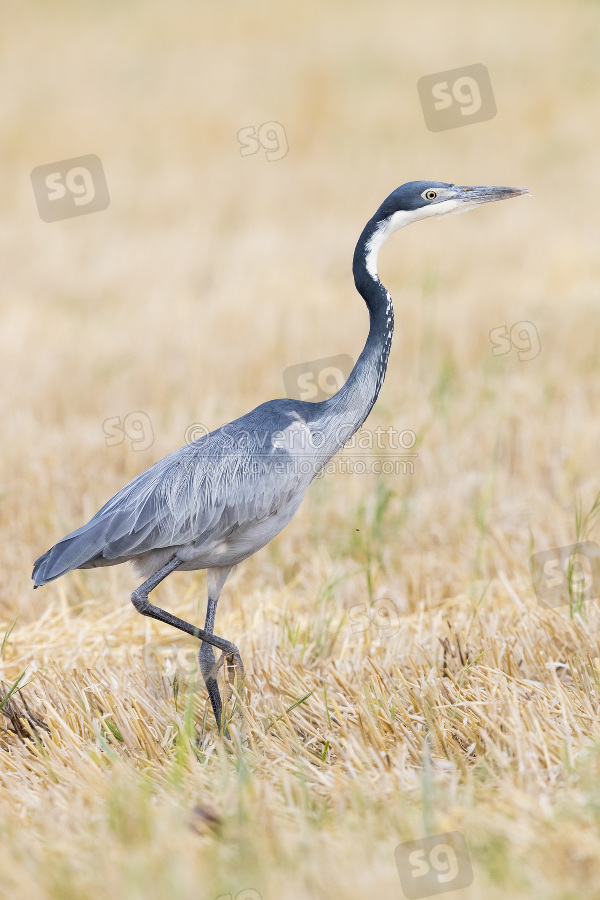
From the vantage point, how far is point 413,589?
205 inches

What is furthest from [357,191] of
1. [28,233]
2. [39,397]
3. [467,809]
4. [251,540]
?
[467,809]

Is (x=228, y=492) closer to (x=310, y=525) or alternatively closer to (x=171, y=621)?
(x=171, y=621)

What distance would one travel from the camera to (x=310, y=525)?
6.18 metres

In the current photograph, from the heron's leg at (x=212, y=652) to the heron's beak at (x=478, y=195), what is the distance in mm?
1833

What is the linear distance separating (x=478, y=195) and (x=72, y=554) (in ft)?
7.37

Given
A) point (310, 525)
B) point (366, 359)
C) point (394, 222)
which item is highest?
point (394, 222)

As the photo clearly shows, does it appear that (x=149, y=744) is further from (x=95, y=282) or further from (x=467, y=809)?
(x=95, y=282)

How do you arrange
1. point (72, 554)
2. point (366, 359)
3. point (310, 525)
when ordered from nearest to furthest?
point (72, 554) → point (366, 359) → point (310, 525)

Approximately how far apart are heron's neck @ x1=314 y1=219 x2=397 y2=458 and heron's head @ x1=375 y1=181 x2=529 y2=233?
6 centimetres

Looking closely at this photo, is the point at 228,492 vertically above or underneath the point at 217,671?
above

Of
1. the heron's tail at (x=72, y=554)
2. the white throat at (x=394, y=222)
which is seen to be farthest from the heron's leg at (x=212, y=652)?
the white throat at (x=394, y=222)

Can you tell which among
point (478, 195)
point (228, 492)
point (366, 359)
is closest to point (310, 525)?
point (366, 359)

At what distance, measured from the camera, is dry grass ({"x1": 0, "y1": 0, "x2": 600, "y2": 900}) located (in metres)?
2.60

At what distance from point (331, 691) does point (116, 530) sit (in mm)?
998
